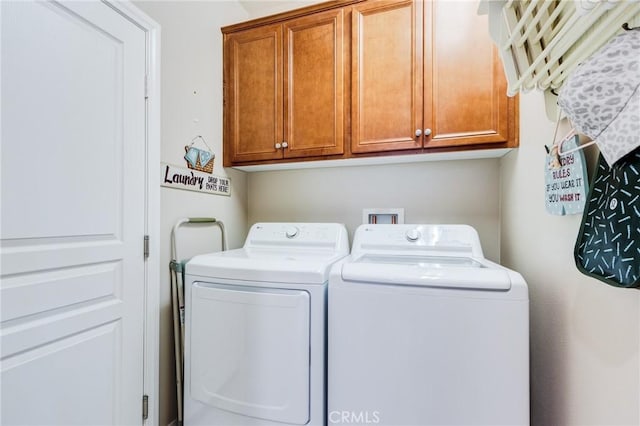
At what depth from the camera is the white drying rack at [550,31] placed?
23.2 inches

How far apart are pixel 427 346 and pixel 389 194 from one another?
1.09 metres

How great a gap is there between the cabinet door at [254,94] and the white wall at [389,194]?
354mm

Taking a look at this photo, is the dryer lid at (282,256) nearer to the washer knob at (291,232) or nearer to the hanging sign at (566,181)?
the washer knob at (291,232)

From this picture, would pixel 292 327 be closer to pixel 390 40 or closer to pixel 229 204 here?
pixel 229 204

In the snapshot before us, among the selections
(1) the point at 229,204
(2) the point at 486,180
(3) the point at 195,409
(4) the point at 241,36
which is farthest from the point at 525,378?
(4) the point at 241,36

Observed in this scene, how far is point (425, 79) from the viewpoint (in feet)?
5.02

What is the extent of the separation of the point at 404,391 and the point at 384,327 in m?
0.24

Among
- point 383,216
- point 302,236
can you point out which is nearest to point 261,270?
point 302,236

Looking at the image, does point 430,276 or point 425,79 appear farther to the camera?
point 425,79

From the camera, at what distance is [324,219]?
2.07 m

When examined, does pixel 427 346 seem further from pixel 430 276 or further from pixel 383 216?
pixel 383 216

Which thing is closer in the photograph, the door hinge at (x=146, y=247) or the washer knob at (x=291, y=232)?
the door hinge at (x=146, y=247)

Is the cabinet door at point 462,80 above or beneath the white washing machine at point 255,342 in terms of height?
above

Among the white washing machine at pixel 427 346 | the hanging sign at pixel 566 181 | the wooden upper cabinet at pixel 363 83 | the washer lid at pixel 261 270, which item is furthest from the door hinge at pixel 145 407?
the hanging sign at pixel 566 181
